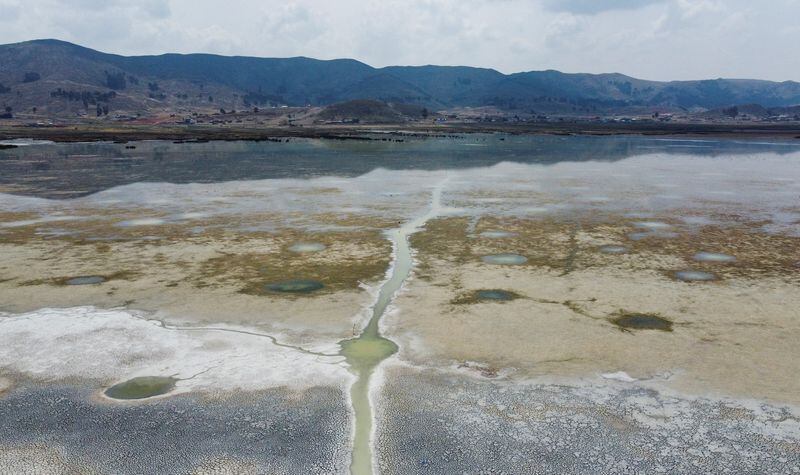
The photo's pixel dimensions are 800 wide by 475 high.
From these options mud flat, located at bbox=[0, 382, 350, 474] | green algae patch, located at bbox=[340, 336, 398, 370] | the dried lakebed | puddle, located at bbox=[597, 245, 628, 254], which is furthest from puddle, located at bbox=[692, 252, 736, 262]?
mud flat, located at bbox=[0, 382, 350, 474]

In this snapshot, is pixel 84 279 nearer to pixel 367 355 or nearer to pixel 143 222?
pixel 143 222

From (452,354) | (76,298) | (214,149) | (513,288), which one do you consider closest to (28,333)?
(76,298)

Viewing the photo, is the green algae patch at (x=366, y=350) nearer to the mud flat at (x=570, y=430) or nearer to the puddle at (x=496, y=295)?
the mud flat at (x=570, y=430)

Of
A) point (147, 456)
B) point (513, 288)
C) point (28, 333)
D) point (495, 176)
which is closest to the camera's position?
point (147, 456)

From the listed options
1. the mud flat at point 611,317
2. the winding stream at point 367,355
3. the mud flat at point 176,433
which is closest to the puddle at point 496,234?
the mud flat at point 611,317

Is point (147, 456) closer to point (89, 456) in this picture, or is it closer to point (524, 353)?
point (89, 456)
